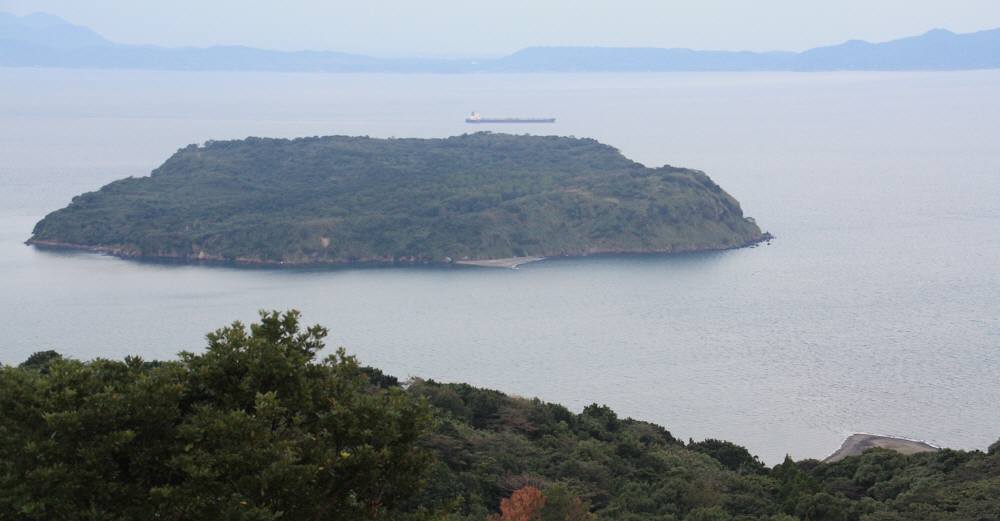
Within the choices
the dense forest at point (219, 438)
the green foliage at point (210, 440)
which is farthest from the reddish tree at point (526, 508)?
the green foliage at point (210, 440)

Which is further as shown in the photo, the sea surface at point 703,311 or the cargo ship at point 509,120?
the cargo ship at point 509,120

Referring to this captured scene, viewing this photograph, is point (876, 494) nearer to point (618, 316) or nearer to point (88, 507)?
point (88, 507)

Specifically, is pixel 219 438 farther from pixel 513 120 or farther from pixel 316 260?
pixel 513 120

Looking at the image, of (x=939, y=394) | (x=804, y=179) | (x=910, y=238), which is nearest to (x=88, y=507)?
(x=939, y=394)

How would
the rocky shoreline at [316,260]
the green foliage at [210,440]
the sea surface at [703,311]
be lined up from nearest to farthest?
the green foliage at [210,440]
the sea surface at [703,311]
the rocky shoreline at [316,260]

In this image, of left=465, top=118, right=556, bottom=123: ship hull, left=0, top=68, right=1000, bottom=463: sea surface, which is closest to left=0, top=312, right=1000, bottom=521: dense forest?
left=0, top=68, right=1000, bottom=463: sea surface

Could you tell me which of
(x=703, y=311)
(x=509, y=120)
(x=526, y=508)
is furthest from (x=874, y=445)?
(x=509, y=120)

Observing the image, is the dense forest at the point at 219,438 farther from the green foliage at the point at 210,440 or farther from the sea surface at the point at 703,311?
the sea surface at the point at 703,311
